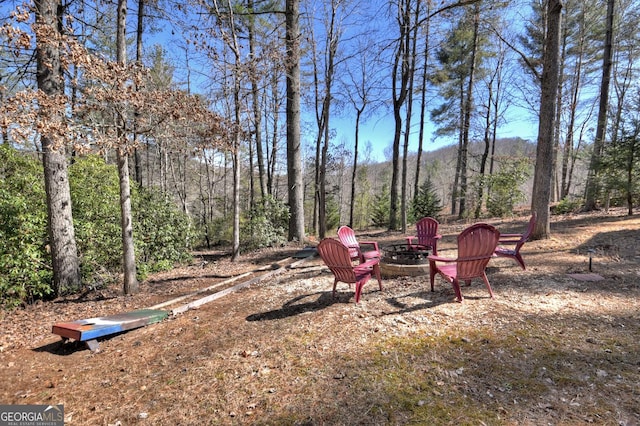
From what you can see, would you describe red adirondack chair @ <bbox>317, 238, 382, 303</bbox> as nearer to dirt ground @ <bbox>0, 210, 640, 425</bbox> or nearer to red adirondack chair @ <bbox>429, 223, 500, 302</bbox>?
dirt ground @ <bbox>0, 210, 640, 425</bbox>

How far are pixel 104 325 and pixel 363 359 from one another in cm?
282

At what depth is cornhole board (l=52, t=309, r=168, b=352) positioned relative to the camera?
300 cm

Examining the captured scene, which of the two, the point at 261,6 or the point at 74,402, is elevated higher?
the point at 261,6

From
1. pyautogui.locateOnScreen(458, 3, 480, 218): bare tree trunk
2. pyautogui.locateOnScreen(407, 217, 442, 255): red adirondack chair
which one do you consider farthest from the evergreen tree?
pyautogui.locateOnScreen(407, 217, 442, 255): red adirondack chair

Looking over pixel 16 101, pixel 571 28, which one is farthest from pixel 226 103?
pixel 571 28

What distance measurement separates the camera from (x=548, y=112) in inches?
233

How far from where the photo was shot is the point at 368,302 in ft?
12.2

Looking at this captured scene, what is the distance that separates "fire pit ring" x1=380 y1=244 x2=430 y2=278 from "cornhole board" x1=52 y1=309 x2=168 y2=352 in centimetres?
333

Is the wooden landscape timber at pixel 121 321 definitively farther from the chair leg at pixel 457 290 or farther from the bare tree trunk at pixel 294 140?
the bare tree trunk at pixel 294 140

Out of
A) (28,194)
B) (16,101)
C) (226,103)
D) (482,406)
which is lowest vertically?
(482,406)

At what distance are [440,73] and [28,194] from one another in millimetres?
15994

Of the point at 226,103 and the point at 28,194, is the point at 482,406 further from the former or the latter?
the point at 28,194

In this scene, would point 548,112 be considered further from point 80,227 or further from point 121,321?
point 80,227

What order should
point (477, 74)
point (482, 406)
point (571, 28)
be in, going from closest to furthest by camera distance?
point (482, 406), point (571, 28), point (477, 74)
